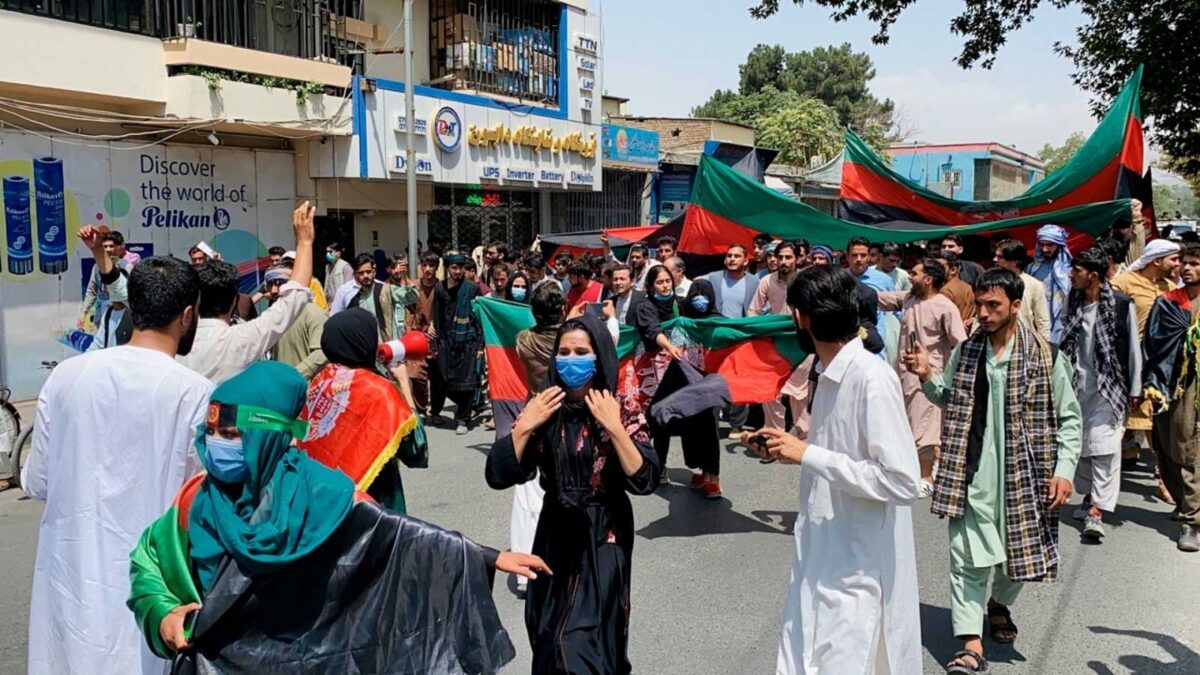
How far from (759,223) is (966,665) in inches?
290

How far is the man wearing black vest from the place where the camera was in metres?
6.22

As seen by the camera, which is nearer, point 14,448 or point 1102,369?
point 1102,369

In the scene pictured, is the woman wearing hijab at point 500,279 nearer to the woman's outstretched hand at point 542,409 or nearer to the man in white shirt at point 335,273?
the man in white shirt at point 335,273

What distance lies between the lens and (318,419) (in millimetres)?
3834

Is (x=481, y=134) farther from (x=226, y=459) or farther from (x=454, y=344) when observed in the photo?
(x=226, y=459)

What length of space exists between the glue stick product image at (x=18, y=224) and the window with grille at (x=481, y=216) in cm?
766

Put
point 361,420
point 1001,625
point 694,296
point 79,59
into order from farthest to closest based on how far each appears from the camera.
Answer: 1. point 79,59
2. point 694,296
3. point 1001,625
4. point 361,420

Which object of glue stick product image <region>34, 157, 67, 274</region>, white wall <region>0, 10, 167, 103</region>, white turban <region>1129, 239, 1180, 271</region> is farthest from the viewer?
glue stick product image <region>34, 157, 67, 274</region>

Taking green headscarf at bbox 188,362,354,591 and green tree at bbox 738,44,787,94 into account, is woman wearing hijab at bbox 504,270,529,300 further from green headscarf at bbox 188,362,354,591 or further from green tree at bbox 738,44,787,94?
green tree at bbox 738,44,787,94

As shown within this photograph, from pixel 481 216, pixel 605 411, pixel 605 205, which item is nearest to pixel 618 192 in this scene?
pixel 605 205

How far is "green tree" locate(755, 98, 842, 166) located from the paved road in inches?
1280

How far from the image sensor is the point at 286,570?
8.05ft

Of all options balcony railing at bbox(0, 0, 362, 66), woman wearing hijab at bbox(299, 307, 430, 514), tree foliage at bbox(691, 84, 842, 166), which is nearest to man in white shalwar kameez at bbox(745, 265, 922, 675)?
woman wearing hijab at bbox(299, 307, 430, 514)

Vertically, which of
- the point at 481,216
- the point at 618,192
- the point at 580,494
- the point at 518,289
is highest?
the point at 618,192
